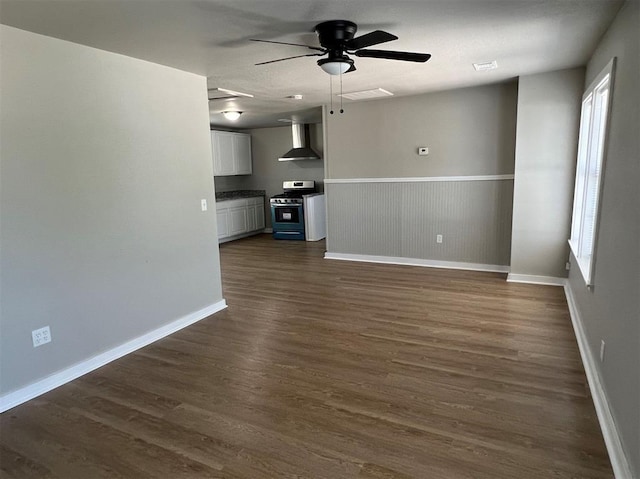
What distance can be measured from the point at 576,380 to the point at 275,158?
289 inches

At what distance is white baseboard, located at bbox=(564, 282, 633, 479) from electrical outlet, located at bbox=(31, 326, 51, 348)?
129 inches

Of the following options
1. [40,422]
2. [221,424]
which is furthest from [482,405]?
[40,422]

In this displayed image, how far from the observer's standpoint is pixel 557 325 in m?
3.51

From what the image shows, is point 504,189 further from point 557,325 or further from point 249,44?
point 249,44

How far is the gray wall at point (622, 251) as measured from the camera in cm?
175

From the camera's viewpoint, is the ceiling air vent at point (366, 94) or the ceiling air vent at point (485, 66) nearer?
the ceiling air vent at point (485, 66)

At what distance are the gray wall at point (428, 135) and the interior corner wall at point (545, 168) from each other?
520 millimetres

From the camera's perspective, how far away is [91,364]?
2.99 meters

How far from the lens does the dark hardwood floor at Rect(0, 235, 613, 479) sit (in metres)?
1.96

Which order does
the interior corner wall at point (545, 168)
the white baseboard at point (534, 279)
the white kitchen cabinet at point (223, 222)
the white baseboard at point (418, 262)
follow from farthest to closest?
1. the white kitchen cabinet at point (223, 222)
2. the white baseboard at point (418, 262)
3. the white baseboard at point (534, 279)
4. the interior corner wall at point (545, 168)

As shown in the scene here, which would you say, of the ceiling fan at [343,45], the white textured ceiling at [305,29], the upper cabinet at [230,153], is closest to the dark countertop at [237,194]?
the upper cabinet at [230,153]

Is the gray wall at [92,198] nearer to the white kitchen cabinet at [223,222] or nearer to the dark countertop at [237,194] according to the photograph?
the white kitchen cabinet at [223,222]

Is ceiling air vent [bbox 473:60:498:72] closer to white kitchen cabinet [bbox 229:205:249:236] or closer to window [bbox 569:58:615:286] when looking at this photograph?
window [bbox 569:58:615:286]

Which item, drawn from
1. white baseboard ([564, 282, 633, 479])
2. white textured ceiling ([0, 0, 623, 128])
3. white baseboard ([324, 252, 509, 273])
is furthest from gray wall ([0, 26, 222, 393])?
white baseboard ([564, 282, 633, 479])
